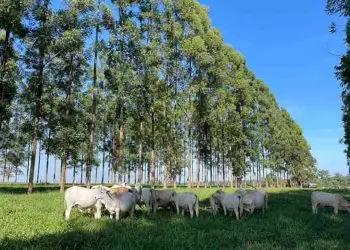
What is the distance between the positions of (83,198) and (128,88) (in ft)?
85.4

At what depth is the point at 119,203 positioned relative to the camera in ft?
63.6

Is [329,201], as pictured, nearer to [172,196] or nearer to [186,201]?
[186,201]

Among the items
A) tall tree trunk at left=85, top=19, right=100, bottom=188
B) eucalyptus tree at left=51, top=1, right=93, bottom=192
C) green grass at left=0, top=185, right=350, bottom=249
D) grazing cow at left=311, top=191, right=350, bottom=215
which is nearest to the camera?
green grass at left=0, top=185, right=350, bottom=249

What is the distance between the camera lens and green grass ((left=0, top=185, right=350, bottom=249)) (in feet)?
40.8

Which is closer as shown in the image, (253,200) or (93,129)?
(253,200)

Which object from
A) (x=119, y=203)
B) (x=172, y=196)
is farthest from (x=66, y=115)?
(x=119, y=203)

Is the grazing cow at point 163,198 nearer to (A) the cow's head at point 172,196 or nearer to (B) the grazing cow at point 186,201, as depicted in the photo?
(A) the cow's head at point 172,196

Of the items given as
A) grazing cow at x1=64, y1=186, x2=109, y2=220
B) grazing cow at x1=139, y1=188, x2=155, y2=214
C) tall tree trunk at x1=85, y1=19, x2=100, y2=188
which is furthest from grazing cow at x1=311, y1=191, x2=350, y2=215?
tall tree trunk at x1=85, y1=19, x2=100, y2=188

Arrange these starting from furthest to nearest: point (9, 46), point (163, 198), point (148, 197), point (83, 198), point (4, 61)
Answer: point (9, 46) < point (4, 61) < point (163, 198) < point (148, 197) < point (83, 198)

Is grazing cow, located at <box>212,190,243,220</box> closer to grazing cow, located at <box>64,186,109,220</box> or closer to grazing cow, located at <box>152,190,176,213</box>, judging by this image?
grazing cow, located at <box>152,190,176,213</box>

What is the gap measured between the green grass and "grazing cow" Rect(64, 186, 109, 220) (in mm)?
592

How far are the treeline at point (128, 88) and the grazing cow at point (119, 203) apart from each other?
56.6 feet

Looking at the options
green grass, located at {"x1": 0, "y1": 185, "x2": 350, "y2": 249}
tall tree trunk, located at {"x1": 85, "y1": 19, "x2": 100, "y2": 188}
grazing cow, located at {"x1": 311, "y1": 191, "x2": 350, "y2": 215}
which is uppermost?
tall tree trunk, located at {"x1": 85, "y1": 19, "x2": 100, "y2": 188}

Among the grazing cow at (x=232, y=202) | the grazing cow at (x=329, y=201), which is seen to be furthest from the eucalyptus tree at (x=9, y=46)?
the grazing cow at (x=329, y=201)
